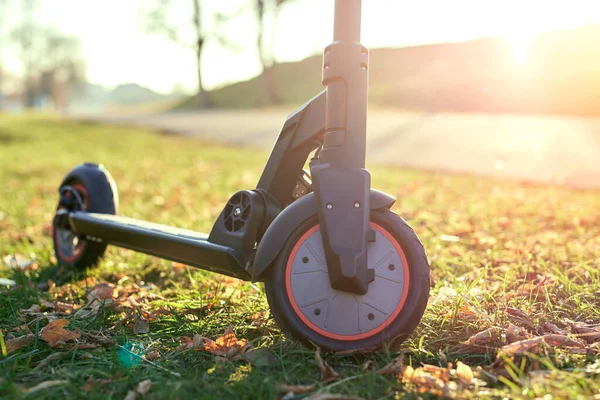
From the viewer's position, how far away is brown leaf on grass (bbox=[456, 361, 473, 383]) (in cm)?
203

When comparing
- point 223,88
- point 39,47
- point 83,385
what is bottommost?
point 83,385

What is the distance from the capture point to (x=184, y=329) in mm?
2588

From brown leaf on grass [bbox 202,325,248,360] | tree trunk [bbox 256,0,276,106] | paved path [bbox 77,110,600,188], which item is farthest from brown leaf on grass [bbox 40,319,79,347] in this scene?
tree trunk [bbox 256,0,276,106]

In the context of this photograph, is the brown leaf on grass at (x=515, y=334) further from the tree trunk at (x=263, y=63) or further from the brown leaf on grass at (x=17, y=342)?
the tree trunk at (x=263, y=63)

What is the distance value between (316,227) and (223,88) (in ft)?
143

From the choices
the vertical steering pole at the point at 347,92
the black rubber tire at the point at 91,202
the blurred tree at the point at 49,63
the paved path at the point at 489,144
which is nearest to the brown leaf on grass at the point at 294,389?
the vertical steering pole at the point at 347,92

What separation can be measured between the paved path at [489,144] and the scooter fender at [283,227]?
5417 millimetres

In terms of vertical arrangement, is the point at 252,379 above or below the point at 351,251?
below

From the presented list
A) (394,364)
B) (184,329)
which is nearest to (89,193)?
(184,329)

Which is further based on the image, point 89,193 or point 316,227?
point 89,193

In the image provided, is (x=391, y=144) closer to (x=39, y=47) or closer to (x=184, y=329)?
(x=184, y=329)

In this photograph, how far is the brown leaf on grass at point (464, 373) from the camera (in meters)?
2.03

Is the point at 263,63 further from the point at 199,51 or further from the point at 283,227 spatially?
the point at 283,227

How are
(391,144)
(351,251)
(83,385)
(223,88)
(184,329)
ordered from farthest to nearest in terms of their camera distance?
(223,88) < (391,144) < (184,329) < (351,251) < (83,385)
